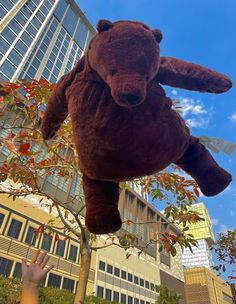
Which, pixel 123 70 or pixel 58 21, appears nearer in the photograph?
pixel 123 70

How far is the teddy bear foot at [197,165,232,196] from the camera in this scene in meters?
1.36

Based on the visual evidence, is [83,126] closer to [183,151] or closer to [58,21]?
[183,151]

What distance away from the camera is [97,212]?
4.11 feet

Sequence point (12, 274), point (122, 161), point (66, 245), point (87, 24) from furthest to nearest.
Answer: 1. point (87, 24)
2. point (66, 245)
3. point (12, 274)
4. point (122, 161)

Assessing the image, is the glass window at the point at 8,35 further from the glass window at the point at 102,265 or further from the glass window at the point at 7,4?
the glass window at the point at 102,265

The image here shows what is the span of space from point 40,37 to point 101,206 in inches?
2512

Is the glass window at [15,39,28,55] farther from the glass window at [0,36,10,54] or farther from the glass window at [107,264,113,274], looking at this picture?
the glass window at [107,264,113,274]

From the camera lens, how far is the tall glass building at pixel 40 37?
46812mm

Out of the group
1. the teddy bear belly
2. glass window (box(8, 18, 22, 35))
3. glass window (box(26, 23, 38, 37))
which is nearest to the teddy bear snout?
the teddy bear belly

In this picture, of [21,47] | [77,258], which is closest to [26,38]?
[21,47]

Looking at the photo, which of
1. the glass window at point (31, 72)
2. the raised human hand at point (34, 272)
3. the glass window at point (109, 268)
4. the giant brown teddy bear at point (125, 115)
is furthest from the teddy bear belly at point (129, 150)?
the glass window at point (31, 72)

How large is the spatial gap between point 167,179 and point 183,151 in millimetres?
3535

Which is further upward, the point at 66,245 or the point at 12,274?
the point at 66,245

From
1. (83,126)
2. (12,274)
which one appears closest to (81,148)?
(83,126)
